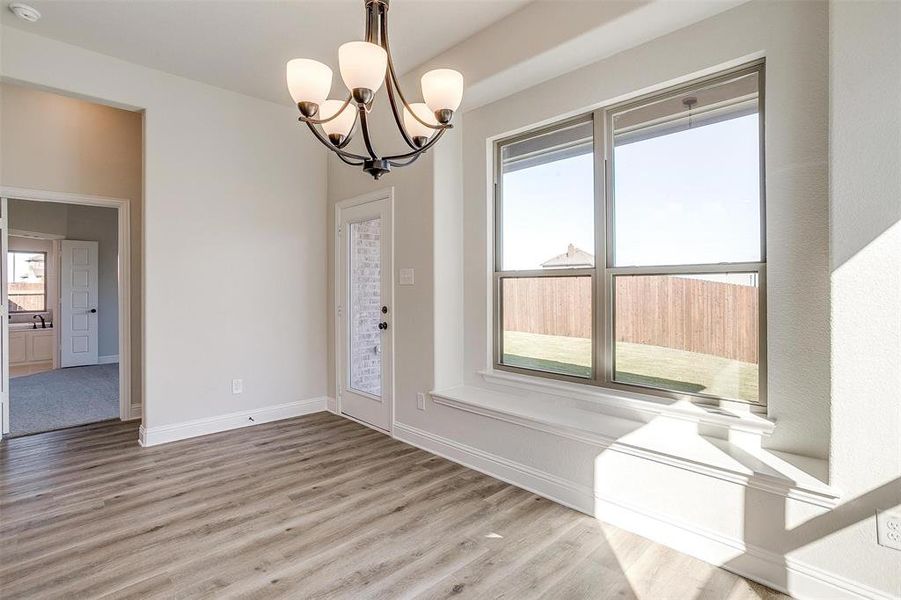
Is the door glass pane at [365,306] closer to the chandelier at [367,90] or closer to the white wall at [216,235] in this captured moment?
the white wall at [216,235]

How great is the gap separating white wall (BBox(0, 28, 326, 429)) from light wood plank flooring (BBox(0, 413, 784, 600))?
0.85m

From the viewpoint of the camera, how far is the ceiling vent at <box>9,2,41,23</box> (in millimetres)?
2789

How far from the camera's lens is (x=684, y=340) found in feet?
8.28

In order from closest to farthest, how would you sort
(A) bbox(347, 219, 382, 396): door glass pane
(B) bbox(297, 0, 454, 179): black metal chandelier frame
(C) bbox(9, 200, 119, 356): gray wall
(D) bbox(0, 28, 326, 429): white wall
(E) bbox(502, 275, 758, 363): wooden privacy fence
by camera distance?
(B) bbox(297, 0, 454, 179): black metal chandelier frame
(E) bbox(502, 275, 758, 363): wooden privacy fence
(D) bbox(0, 28, 326, 429): white wall
(A) bbox(347, 219, 382, 396): door glass pane
(C) bbox(9, 200, 119, 356): gray wall

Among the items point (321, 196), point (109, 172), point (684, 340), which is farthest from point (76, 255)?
point (684, 340)

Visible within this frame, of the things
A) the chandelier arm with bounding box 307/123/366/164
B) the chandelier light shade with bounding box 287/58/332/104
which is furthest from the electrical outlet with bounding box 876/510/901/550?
the chandelier light shade with bounding box 287/58/332/104

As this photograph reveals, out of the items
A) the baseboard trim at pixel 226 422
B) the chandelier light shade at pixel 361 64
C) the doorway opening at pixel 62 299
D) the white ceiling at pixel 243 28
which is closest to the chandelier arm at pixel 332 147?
the chandelier light shade at pixel 361 64

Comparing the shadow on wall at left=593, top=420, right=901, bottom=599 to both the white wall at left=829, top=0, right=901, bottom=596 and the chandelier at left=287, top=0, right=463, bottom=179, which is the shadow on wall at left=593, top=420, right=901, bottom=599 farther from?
the chandelier at left=287, top=0, right=463, bottom=179

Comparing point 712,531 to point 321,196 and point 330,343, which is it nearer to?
point 330,343

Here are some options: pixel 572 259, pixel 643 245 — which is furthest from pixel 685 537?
pixel 572 259

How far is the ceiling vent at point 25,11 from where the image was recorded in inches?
110

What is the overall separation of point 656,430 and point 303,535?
1.99 metres

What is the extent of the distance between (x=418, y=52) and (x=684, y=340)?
9.05 feet

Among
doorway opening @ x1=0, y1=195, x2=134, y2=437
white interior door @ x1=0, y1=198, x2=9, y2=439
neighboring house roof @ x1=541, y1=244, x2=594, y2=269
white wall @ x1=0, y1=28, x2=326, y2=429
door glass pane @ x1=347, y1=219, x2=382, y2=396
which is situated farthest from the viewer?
doorway opening @ x1=0, y1=195, x2=134, y2=437
